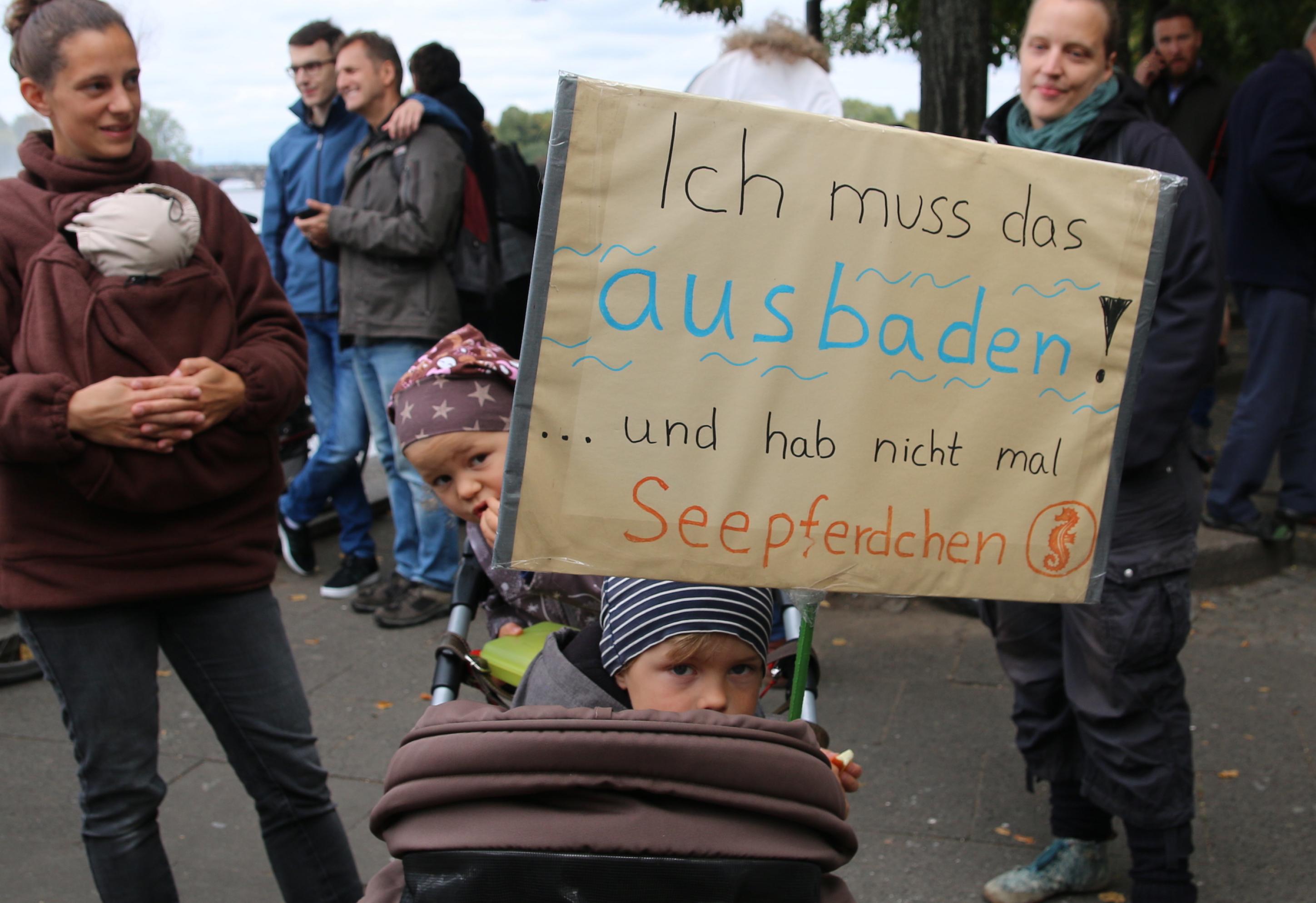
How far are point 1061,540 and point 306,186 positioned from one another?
178 inches

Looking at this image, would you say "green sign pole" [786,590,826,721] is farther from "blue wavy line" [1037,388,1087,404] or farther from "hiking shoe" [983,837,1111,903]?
"hiking shoe" [983,837,1111,903]

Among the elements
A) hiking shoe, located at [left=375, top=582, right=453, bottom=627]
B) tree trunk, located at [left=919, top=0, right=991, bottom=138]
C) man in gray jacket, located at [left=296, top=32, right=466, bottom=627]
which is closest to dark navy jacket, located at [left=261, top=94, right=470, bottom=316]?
man in gray jacket, located at [left=296, top=32, right=466, bottom=627]

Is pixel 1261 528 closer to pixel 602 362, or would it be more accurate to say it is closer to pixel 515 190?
pixel 515 190

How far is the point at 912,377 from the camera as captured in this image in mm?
1967

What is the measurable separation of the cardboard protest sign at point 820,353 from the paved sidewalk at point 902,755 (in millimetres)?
1719

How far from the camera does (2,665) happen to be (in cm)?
480

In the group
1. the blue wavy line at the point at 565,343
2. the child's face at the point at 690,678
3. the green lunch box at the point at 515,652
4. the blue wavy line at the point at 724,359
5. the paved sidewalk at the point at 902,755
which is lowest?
the paved sidewalk at the point at 902,755

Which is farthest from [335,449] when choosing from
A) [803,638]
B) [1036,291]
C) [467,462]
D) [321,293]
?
[1036,291]

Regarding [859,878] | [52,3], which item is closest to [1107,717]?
[859,878]

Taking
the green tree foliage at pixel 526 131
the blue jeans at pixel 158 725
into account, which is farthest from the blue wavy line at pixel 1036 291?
the green tree foliage at pixel 526 131

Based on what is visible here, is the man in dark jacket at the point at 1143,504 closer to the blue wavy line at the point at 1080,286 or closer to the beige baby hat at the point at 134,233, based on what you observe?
the blue wavy line at the point at 1080,286

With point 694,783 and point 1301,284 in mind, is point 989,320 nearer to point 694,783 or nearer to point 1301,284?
point 694,783

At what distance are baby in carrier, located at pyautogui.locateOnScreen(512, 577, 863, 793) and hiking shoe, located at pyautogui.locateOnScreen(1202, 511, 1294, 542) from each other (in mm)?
4086

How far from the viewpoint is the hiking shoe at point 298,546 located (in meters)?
6.12
